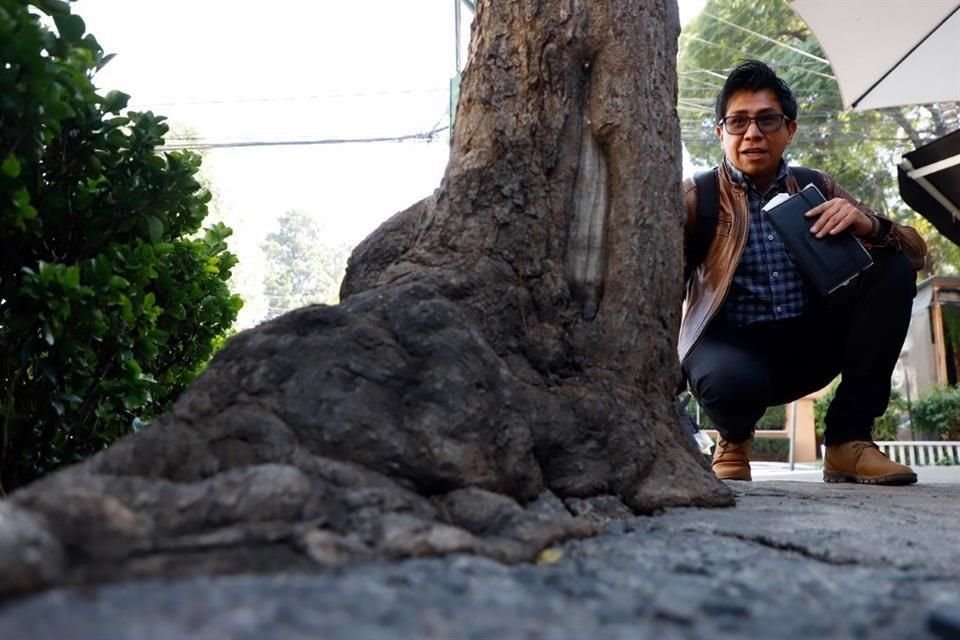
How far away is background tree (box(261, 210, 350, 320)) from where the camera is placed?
5975cm

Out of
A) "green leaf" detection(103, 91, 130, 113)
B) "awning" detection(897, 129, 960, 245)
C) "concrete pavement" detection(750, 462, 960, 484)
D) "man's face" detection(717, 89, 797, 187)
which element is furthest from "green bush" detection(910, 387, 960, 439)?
"green leaf" detection(103, 91, 130, 113)

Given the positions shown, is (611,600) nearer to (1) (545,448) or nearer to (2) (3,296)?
(1) (545,448)

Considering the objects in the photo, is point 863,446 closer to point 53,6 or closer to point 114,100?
point 114,100

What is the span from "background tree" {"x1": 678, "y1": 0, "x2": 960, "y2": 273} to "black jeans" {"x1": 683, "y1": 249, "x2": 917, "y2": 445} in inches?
714

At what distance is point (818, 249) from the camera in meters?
3.14

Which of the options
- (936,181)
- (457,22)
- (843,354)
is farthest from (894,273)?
(457,22)

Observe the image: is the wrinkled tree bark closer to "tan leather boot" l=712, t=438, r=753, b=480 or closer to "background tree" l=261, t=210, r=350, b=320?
"tan leather boot" l=712, t=438, r=753, b=480

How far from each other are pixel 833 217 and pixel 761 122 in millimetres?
555

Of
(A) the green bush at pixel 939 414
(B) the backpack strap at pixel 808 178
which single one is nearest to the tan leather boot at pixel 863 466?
(B) the backpack strap at pixel 808 178

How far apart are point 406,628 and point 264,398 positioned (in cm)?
82

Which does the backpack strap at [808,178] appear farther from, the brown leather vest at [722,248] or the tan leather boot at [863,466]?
the tan leather boot at [863,466]

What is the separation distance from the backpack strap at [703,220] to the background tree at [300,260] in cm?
5485

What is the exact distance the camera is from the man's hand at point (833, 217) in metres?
3.13

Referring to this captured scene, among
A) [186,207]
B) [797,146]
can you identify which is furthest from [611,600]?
[797,146]
